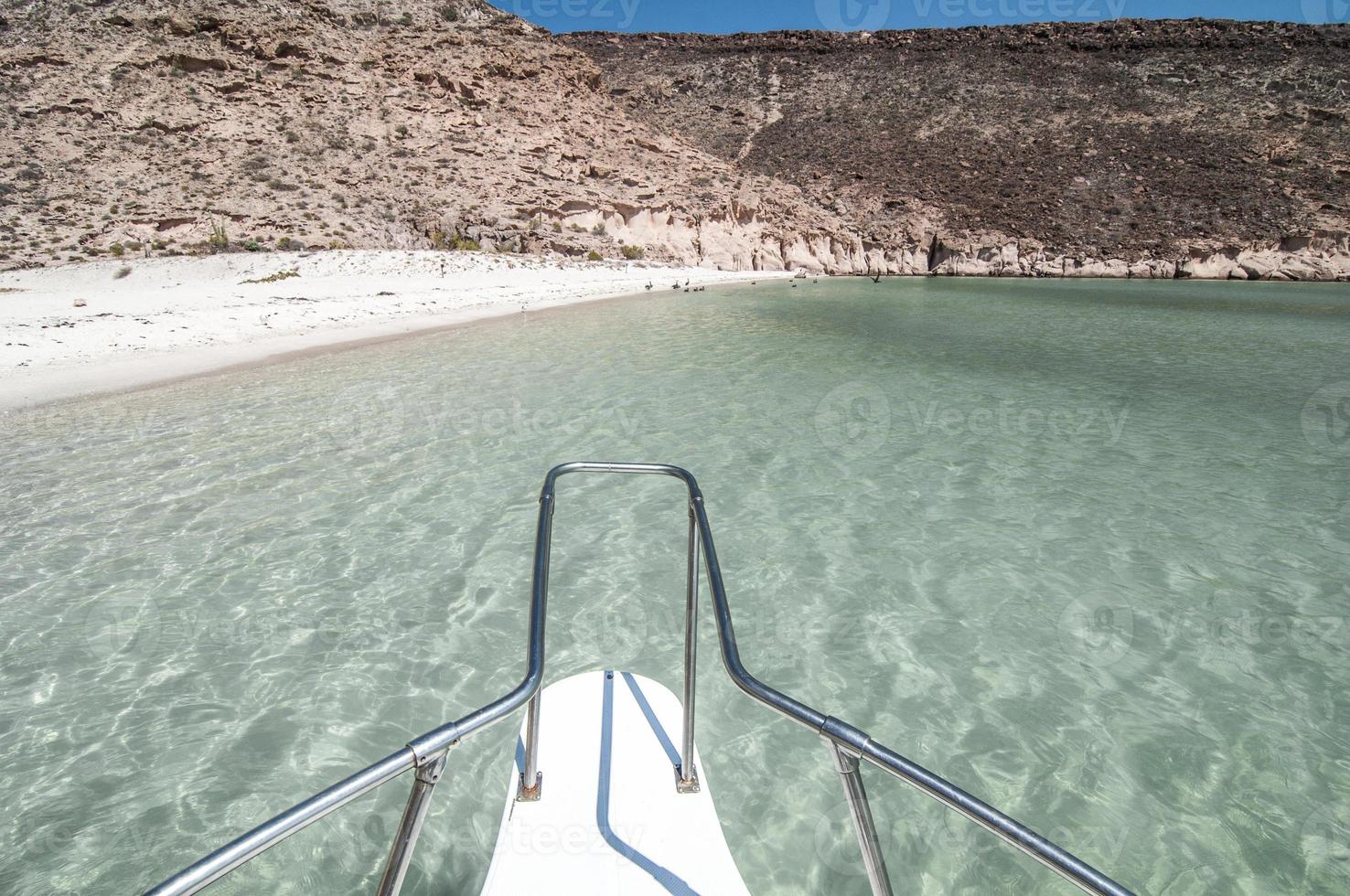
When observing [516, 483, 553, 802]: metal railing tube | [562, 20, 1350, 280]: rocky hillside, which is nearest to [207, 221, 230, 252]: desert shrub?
[516, 483, 553, 802]: metal railing tube

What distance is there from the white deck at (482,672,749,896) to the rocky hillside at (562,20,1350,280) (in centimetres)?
4301

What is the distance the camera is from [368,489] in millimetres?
5125

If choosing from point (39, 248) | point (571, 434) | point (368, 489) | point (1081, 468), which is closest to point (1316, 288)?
point (1081, 468)

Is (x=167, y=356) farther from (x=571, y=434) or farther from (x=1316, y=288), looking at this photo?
(x=1316, y=288)

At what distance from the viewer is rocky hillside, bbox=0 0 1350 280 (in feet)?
78.1

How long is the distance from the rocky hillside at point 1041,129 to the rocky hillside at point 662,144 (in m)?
0.21

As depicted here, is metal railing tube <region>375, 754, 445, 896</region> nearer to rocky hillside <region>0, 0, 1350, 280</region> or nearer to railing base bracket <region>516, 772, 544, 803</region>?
railing base bracket <region>516, 772, 544, 803</region>

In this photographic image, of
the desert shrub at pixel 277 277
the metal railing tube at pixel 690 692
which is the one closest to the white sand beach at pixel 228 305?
the desert shrub at pixel 277 277

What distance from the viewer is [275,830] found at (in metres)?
0.84

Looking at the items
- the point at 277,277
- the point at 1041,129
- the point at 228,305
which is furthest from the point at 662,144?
the point at 1041,129

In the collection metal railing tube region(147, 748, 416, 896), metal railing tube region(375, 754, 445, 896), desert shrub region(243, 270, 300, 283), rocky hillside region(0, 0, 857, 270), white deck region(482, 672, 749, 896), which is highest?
rocky hillside region(0, 0, 857, 270)

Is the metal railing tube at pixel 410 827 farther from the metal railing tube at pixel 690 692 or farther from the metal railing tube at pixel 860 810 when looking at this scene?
the metal railing tube at pixel 690 692

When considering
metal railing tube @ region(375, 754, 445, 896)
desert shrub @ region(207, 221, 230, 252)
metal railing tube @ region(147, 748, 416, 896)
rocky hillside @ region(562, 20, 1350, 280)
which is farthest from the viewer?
rocky hillside @ region(562, 20, 1350, 280)

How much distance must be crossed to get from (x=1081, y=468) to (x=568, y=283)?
18.5 m
